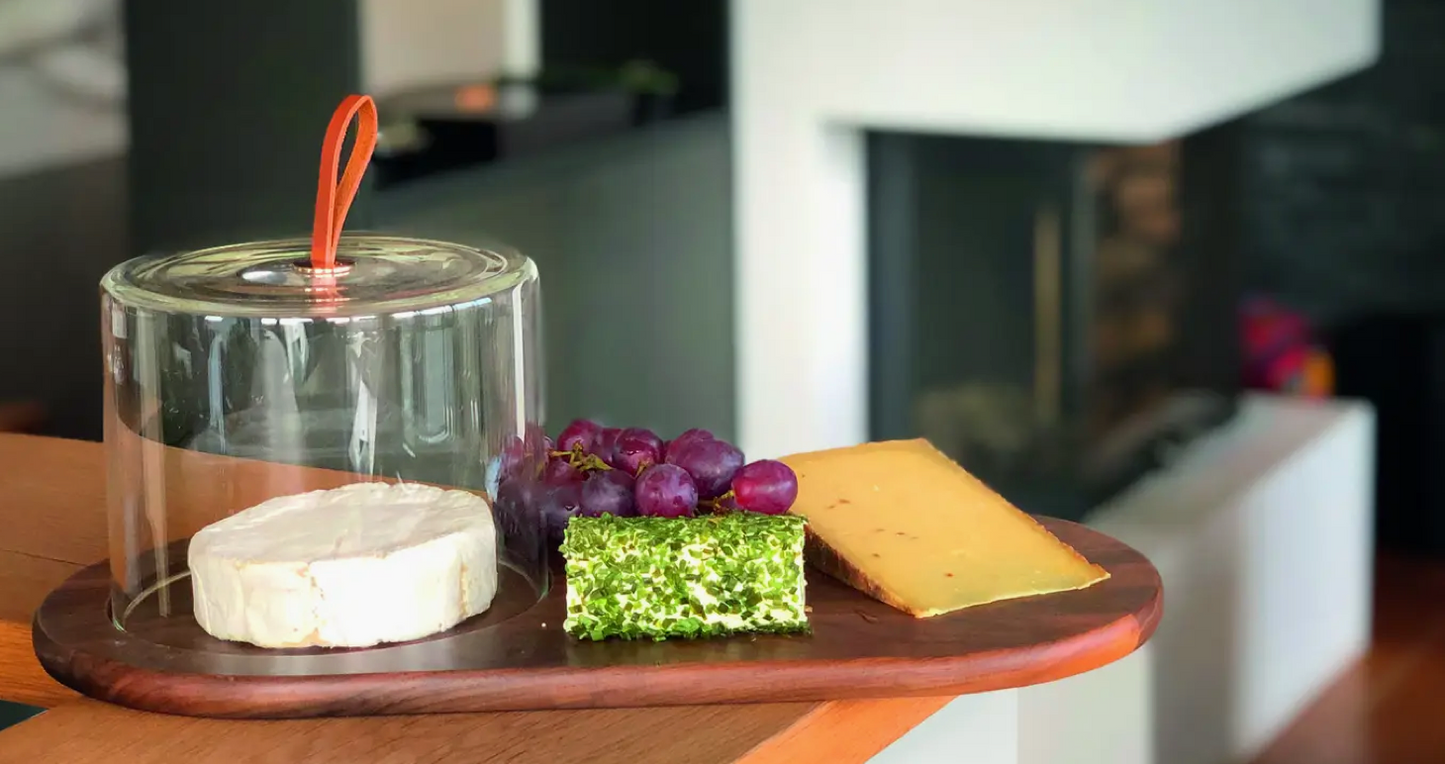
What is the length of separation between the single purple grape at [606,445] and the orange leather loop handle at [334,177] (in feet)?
0.58

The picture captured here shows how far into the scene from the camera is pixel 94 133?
201 cm

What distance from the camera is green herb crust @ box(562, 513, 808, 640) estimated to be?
31.0 inches

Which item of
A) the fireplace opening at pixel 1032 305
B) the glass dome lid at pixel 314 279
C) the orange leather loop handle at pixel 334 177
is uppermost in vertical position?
the orange leather loop handle at pixel 334 177

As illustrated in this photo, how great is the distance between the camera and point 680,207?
2.83 meters

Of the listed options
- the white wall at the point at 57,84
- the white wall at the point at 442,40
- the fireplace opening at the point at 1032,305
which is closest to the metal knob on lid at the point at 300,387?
the white wall at the point at 57,84

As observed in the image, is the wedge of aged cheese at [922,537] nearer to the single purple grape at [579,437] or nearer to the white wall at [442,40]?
the single purple grape at [579,437]

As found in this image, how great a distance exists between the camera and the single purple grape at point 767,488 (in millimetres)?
863

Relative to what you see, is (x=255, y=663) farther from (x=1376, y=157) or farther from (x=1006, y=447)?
(x=1376, y=157)

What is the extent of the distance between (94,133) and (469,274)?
130 centimetres

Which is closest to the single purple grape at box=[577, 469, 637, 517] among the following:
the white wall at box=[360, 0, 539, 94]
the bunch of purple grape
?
the bunch of purple grape

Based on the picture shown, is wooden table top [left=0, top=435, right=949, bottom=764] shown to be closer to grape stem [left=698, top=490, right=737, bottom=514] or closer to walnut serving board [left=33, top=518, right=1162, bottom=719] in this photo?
walnut serving board [left=33, top=518, right=1162, bottom=719]

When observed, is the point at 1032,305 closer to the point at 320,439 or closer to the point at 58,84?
the point at 58,84

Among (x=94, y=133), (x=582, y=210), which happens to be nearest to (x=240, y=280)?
(x=94, y=133)

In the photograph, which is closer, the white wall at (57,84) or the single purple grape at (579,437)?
the single purple grape at (579,437)
